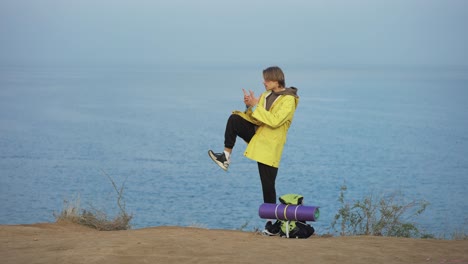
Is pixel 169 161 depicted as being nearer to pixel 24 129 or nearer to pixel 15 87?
pixel 24 129

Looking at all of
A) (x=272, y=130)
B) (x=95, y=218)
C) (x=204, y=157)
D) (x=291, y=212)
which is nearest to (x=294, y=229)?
(x=291, y=212)

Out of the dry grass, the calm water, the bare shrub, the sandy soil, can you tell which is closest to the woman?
the sandy soil

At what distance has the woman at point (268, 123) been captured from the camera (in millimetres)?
8812

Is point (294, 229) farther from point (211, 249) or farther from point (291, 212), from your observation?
point (211, 249)

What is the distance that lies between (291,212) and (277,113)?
43.0 inches

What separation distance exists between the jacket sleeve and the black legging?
316 mm

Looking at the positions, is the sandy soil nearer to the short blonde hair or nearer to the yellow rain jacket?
the yellow rain jacket

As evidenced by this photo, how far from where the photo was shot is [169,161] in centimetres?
3681

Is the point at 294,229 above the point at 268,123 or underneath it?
underneath

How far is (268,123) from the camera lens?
870 cm

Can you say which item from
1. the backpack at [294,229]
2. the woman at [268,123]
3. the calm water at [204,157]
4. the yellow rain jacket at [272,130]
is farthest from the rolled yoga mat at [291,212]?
the calm water at [204,157]

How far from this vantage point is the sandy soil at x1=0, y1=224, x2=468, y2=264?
22.9ft

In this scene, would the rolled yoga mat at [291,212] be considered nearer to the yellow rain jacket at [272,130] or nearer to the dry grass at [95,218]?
the yellow rain jacket at [272,130]

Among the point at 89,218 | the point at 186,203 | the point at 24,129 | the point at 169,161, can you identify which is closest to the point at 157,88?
the point at 24,129
